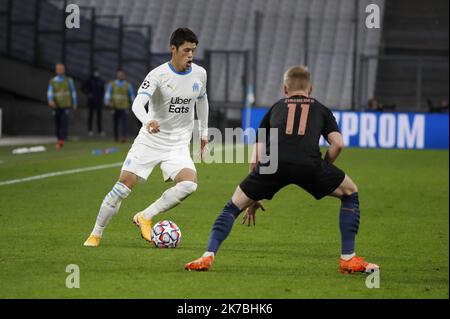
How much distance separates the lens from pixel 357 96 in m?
34.8

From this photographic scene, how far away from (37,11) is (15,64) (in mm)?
1953

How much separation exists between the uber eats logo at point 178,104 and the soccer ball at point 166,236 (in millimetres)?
1141

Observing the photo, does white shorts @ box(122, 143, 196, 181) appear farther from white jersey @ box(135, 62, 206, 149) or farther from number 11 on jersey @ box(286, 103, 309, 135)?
number 11 on jersey @ box(286, 103, 309, 135)

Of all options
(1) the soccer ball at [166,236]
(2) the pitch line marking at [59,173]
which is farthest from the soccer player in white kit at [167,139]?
(2) the pitch line marking at [59,173]

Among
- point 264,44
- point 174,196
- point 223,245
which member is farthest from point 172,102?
point 264,44

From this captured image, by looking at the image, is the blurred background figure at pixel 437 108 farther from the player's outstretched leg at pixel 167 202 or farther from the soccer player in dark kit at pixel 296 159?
the soccer player in dark kit at pixel 296 159

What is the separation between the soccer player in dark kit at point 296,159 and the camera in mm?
9203

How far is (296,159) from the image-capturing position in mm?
9172

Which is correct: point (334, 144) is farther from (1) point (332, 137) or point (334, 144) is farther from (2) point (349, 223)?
(2) point (349, 223)

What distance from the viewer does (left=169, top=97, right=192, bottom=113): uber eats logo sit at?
1120cm

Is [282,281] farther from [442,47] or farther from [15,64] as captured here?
[442,47]

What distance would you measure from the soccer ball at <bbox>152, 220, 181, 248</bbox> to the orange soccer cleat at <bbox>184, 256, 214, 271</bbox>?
1.71 metres

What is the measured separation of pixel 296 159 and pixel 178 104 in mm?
2393
